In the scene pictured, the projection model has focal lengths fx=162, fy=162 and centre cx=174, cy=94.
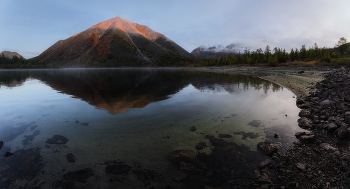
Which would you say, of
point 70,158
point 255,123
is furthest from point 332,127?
point 70,158

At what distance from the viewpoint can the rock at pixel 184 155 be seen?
279 inches

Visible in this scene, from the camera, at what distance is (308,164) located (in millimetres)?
6078

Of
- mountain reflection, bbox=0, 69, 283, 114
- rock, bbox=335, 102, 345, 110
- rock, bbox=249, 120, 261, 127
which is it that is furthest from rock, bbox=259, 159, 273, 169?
mountain reflection, bbox=0, 69, 283, 114

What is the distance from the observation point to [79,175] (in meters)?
6.06

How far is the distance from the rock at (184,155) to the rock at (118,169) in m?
2.01

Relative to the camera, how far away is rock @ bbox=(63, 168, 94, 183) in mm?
5856

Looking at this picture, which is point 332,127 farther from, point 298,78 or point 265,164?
point 298,78

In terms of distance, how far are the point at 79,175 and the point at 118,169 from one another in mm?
1390

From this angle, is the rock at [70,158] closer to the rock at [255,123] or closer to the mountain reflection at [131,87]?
the mountain reflection at [131,87]

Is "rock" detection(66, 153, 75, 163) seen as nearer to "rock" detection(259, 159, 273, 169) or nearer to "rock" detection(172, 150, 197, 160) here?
"rock" detection(172, 150, 197, 160)

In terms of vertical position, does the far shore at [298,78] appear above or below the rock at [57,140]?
above

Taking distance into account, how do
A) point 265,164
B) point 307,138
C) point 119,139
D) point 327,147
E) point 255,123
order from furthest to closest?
point 255,123
point 119,139
point 307,138
point 327,147
point 265,164

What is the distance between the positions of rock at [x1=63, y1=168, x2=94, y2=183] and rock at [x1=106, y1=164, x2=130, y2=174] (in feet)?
1.97

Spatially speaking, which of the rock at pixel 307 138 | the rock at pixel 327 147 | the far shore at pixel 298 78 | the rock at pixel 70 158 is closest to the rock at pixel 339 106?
the rock at pixel 307 138
